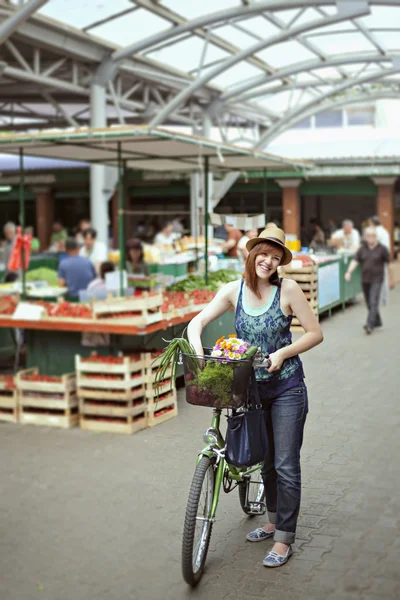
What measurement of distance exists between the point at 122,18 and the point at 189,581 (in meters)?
15.4

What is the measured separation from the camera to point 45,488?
Result: 238 inches

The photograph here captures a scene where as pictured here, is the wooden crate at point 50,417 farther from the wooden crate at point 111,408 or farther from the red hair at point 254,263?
the red hair at point 254,263

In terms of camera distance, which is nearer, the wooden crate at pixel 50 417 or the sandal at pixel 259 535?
the sandal at pixel 259 535

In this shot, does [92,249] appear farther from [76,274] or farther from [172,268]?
[76,274]

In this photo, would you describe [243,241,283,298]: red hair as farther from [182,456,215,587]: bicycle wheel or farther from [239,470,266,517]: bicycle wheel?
[239,470,266,517]: bicycle wheel

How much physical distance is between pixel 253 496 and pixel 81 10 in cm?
1366

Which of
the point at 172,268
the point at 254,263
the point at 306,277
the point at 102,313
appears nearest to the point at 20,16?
the point at 172,268

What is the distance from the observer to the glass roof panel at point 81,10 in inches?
643

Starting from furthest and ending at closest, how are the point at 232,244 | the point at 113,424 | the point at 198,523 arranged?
the point at 232,244 → the point at 113,424 → the point at 198,523

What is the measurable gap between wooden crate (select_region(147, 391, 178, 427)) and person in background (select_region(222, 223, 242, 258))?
5.87 m

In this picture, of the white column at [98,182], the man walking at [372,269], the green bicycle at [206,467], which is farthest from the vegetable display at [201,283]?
the white column at [98,182]

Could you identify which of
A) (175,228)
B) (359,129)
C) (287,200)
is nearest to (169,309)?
(175,228)

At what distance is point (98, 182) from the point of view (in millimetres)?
20359

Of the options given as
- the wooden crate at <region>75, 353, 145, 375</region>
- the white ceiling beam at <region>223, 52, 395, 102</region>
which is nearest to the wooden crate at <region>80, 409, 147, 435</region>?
the wooden crate at <region>75, 353, 145, 375</region>
